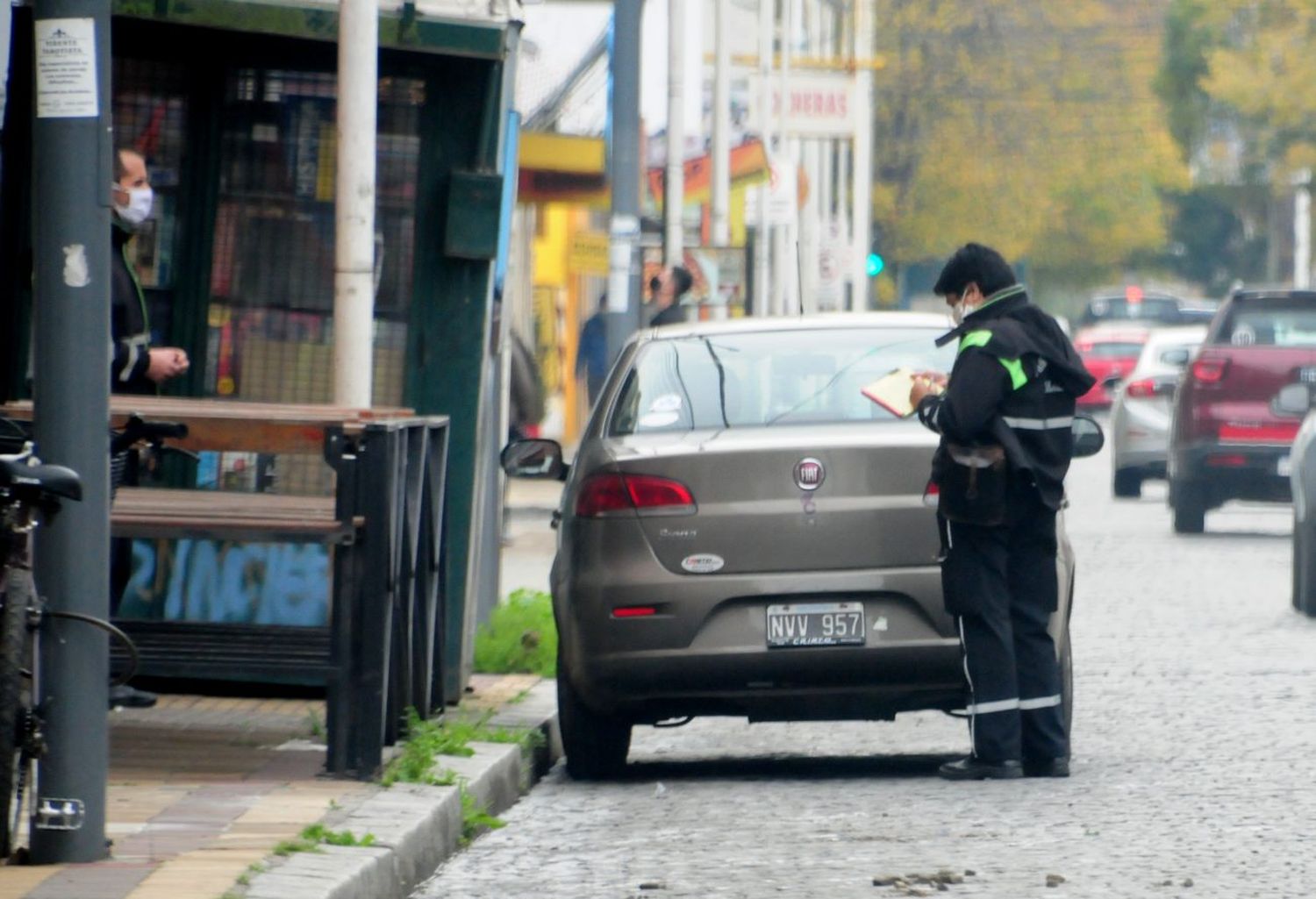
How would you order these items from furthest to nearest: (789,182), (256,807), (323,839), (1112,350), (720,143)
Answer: (1112,350) → (789,182) → (720,143) → (256,807) → (323,839)

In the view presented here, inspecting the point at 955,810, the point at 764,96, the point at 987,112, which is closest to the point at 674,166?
the point at 955,810

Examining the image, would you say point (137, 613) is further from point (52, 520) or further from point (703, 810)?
point (52, 520)

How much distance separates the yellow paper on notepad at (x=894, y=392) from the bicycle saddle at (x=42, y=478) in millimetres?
3462

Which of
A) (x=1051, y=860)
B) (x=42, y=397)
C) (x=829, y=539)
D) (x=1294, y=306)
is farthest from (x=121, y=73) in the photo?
(x=1294, y=306)

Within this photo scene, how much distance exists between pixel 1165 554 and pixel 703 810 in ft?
41.4

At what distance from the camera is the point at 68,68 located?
6789 millimetres

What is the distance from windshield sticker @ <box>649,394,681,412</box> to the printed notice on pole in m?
3.32

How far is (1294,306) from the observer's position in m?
22.3

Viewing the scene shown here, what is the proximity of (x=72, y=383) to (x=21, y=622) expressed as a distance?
58cm

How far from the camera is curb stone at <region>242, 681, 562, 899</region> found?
6.66m

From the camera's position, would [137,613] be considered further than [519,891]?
Yes

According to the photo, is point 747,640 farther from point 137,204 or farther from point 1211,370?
A: point 1211,370

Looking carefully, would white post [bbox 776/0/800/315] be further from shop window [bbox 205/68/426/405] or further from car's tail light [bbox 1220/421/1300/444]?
shop window [bbox 205/68/426/405]

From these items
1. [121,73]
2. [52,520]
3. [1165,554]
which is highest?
[121,73]
